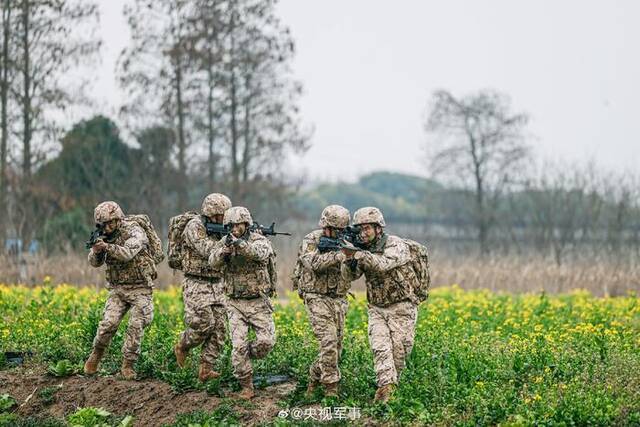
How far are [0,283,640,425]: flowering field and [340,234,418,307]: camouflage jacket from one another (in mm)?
960

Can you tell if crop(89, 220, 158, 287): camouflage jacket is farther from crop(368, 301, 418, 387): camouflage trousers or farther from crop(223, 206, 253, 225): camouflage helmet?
crop(368, 301, 418, 387): camouflage trousers

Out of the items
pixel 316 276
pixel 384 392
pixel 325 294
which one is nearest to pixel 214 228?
pixel 316 276

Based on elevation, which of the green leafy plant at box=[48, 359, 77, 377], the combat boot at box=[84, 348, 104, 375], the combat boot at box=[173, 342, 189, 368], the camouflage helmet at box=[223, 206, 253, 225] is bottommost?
the green leafy plant at box=[48, 359, 77, 377]

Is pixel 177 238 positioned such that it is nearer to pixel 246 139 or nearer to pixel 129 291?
pixel 129 291

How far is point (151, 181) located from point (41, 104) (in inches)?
192

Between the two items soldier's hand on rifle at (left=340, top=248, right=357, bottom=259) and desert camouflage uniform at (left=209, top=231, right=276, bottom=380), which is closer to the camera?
soldier's hand on rifle at (left=340, top=248, right=357, bottom=259)

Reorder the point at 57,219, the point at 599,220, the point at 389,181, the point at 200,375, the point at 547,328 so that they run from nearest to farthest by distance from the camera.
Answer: the point at 200,375, the point at 547,328, the point at 57,219, the point at 599,220, the point at 389,181

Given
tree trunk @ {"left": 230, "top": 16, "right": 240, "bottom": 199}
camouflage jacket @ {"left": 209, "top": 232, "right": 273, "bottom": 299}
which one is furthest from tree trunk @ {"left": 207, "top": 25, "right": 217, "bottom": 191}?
camouflage jacket @ {"left": 209, "top": 232, "right": 273, "bottom": 299}

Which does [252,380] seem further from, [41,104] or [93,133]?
[93,133]

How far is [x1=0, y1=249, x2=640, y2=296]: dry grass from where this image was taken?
79.4 feet

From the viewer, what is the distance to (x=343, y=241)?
11.1 m

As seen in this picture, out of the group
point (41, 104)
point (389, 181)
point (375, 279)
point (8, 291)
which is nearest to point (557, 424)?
point (375, 279)

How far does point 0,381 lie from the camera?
1346 cm

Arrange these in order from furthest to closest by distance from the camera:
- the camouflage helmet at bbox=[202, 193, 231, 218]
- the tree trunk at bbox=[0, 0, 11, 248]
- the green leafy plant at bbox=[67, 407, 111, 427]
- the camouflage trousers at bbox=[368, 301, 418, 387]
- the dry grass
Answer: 1. the tree trunk at bbox=[0, 0, 11, 248]
2. the dry grass
3. the camouflage helmet at bbox=[202, 193, 231, 218]
4. the green leafy plant at bbox=[67, 407, 111, 427]
5. the camouflage trousers at bbox=[368, 301, 418, 387]
